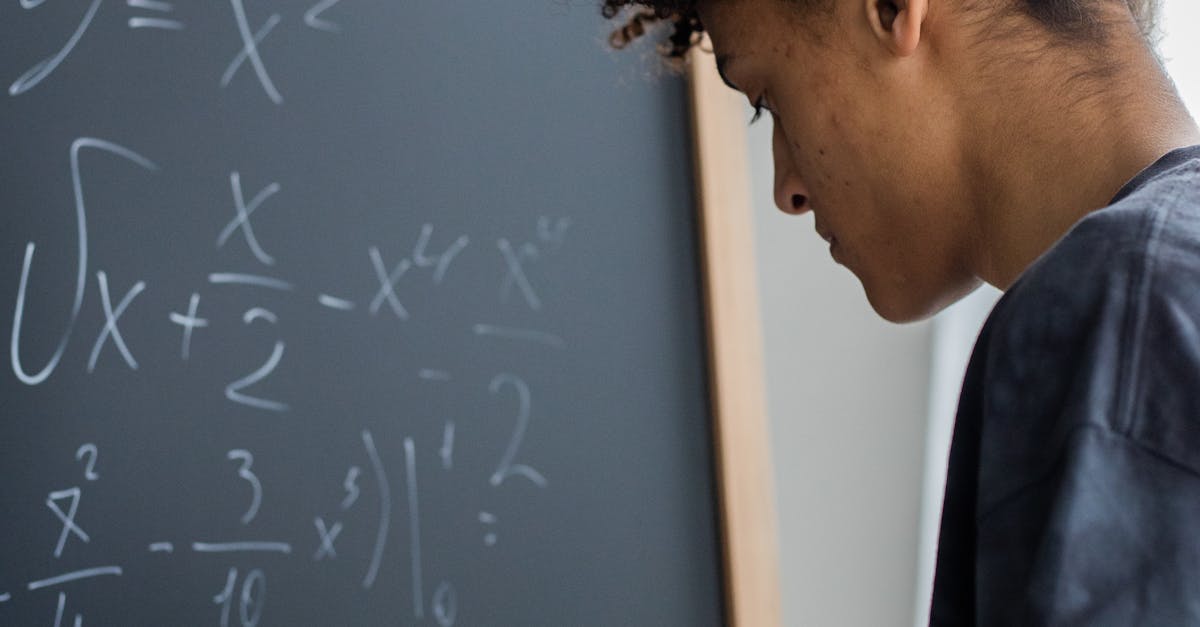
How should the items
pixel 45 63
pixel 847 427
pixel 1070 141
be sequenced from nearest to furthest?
1. pixel 1070 141
2. pixel 45 63
3. pixel 847 427

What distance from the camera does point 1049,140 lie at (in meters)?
0.54

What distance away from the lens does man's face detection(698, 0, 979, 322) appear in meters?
0.59

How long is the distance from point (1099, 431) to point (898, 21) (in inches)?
10.7

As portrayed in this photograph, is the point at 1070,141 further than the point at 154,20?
No

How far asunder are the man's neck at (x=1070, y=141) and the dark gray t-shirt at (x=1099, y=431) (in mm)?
127

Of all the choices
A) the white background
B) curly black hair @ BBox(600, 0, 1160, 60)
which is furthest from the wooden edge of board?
the white background

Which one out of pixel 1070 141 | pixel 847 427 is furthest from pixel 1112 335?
pixel 847 427

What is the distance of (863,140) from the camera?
0.62 m

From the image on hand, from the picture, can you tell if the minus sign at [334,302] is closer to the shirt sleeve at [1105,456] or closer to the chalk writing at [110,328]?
the chalk writing at [110,328]

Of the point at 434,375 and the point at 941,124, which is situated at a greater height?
the point at 941,124

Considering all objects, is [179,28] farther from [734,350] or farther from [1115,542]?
[1115,542]

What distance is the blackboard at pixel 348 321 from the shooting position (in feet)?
2.75

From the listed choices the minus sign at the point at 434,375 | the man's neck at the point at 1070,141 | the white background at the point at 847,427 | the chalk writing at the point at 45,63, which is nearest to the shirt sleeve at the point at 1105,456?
the man's neck at the point at 1070,141

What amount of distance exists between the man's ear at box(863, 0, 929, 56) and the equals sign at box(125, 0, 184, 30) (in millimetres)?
560
